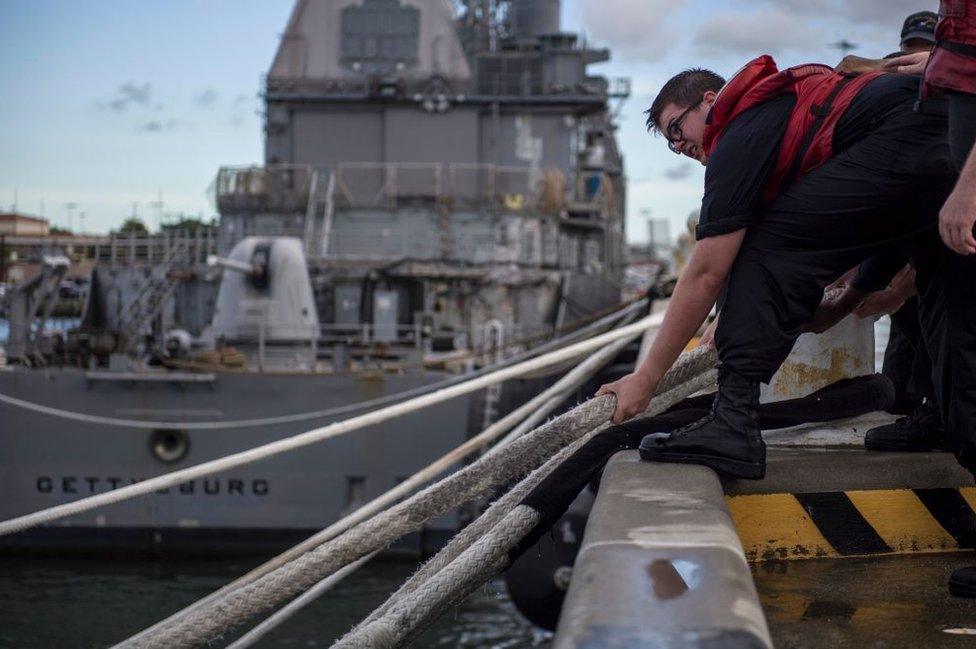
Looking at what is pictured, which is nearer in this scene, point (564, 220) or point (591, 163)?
point (564, 220)

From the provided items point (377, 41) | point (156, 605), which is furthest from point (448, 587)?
point (377, 41)

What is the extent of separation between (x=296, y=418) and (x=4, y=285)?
20.8 ft

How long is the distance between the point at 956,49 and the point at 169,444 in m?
14.6

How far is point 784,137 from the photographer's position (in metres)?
2.70

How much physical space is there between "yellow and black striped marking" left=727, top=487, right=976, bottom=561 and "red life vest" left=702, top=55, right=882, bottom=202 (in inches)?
27.2

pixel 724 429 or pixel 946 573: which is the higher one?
pixel 724 429

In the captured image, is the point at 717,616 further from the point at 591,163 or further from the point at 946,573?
the point at 591,163

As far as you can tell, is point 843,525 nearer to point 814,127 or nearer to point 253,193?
point 814,127

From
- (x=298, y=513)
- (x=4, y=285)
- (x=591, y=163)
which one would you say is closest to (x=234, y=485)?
(x=298, y=513)

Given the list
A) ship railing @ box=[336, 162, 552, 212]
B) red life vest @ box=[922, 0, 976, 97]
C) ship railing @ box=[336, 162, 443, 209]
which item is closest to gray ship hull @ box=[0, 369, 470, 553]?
ship railing @ box=[336, 162, 552, 212]

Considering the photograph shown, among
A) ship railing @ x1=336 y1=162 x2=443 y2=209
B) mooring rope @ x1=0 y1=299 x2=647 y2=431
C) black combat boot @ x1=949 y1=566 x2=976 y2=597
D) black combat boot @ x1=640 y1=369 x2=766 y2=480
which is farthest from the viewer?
ship railing @ x1=336 y1=162 x2=443 y2=209

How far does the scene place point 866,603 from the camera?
8.02 ft

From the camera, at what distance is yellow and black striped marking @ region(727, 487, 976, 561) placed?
2836mm

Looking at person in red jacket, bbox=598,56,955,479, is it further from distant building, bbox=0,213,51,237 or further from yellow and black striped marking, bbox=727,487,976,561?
distant building, bbox=0,213,51,237
